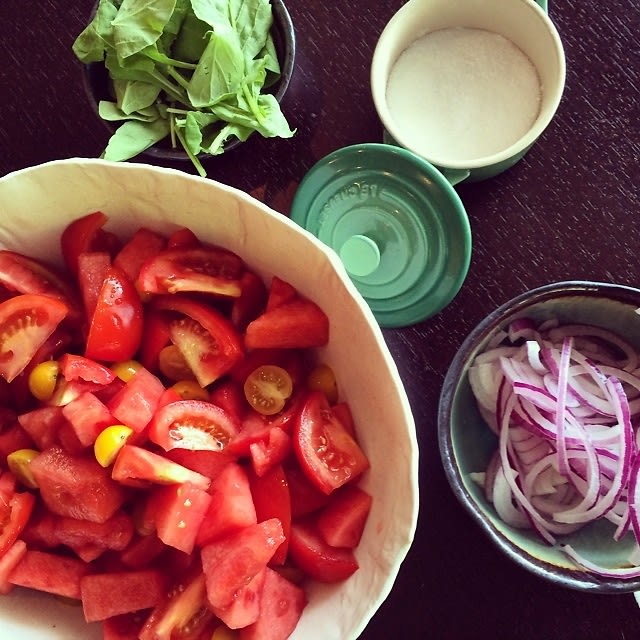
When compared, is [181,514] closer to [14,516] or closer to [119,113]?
[14,516]

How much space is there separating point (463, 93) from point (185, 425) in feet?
1.92

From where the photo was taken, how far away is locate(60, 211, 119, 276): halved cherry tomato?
0.86 m

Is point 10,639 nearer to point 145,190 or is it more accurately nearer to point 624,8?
point 145,190

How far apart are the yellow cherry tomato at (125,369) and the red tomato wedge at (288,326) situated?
14cm

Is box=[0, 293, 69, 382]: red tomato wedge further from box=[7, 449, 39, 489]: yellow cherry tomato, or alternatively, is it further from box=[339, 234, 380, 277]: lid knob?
box=[339, 234, 380, 277]: lid knob

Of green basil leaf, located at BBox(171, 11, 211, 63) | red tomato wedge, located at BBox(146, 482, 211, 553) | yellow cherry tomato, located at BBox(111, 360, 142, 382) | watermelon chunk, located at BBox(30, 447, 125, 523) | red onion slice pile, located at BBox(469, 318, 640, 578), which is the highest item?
green basil leaf, located at BBox(171, 11, 211, 63)

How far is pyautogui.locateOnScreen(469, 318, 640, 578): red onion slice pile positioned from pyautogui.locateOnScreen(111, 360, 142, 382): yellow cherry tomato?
419 millimetres

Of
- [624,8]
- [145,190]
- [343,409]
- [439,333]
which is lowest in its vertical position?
[439,333]

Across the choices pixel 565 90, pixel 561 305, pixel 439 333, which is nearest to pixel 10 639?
pixel 439 333

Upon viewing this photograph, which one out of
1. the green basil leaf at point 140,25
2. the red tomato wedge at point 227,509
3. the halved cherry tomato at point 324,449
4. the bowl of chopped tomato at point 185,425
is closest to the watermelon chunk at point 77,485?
the bowl of chopped tomato at point 185,425

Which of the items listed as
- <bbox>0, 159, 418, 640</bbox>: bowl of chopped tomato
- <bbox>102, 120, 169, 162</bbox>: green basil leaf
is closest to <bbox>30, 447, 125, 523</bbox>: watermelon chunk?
<bbox>0, 159, 418, 640</bbox>: bowl of chopped tomato

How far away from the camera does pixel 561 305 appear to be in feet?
3.08

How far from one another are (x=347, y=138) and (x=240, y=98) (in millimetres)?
173

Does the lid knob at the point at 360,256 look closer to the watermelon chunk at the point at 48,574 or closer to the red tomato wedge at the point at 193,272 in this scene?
the red tomato wedge at the point at 193,272
